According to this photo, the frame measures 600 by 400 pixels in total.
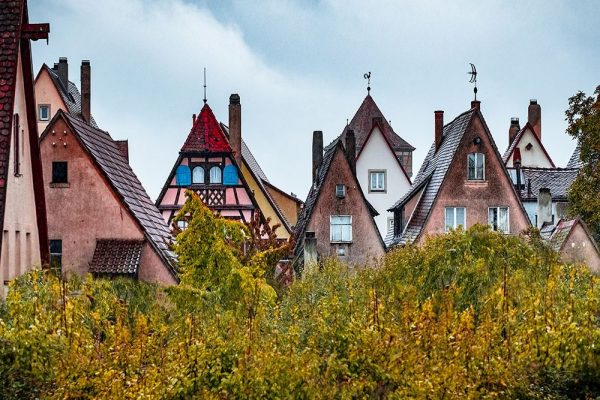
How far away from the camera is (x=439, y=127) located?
61.3 meters

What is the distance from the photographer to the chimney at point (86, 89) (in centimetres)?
7131

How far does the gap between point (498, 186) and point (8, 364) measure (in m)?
36.5

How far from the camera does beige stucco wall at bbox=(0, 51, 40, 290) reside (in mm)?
27500

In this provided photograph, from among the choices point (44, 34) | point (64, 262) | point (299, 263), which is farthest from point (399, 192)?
point (44, 34)

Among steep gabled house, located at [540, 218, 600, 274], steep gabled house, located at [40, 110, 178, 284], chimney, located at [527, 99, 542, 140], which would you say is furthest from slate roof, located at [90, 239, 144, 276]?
chimney, located at [527, 99, 542, 140]

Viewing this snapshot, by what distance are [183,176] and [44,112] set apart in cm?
992

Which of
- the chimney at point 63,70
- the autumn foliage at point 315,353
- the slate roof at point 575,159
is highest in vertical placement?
the chimney at point 63,70

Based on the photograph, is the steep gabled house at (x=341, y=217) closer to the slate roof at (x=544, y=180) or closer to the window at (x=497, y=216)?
the window at (x=497, y=216)

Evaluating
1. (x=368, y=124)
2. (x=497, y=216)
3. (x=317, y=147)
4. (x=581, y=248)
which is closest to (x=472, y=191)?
(x=497, y=216)

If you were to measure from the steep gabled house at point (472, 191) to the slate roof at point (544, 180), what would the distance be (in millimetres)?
15617

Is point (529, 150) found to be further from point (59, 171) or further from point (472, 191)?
point (59, 171)

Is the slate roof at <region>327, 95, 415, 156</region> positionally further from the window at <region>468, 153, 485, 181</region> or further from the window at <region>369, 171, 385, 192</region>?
the window at <region>468, 153, 485, 181</region>

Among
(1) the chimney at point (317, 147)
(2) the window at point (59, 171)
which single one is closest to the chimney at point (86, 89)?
(1) the chimney at point (317, 147)

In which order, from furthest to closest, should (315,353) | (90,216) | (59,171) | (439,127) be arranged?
(439,127), (59,171), (90,216), (315,353)
